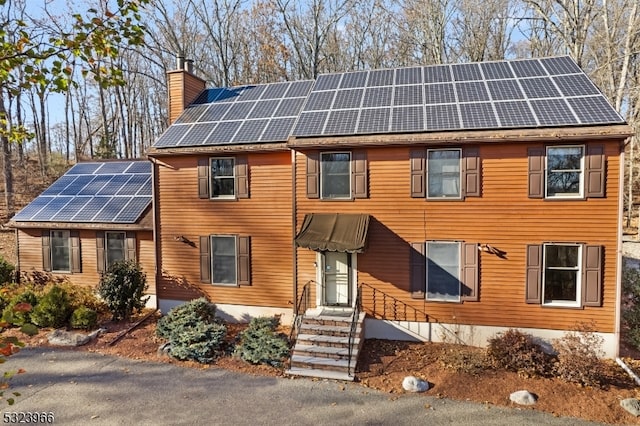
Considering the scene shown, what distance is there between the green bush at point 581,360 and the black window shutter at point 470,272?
7.82ft

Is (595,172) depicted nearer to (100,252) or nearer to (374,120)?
(374,120)

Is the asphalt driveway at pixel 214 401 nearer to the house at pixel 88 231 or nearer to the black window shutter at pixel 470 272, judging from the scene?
the black window shutter at pixel 470 272

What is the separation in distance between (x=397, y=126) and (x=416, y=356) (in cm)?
681

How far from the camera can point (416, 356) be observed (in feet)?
35.4

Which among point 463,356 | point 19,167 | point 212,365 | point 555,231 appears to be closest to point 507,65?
point 555,231

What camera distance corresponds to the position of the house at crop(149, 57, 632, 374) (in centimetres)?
1059

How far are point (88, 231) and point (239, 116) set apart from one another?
7872 millimetres

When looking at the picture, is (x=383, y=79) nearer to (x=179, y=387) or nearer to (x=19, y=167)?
(x=179, y=387)

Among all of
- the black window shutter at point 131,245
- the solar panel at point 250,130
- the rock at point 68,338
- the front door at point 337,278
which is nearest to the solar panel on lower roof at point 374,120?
the solar panel at point 250,130

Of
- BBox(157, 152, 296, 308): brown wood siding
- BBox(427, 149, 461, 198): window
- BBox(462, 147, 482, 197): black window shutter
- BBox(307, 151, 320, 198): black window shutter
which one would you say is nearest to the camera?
BBox(462, 147, 482, 197): black window shutter

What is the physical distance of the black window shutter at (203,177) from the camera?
1346 cm

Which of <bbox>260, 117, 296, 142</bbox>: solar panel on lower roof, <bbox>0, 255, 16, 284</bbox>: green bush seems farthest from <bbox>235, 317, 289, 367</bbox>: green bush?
<bbox>0, 255, 16, 284</bbox>: green bush

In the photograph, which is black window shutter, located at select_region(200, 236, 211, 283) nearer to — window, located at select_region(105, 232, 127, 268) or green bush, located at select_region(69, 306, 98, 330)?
green bush, located at select_region(69, 306, 98, 330)

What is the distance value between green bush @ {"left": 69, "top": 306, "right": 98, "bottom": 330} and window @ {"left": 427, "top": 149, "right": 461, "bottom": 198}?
1171cm
